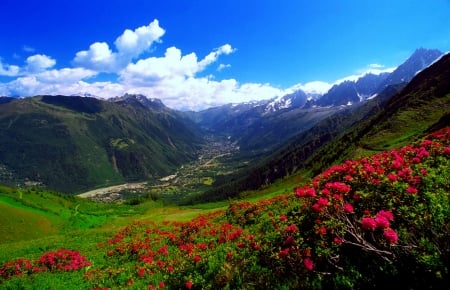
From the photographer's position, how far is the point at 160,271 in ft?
56.9

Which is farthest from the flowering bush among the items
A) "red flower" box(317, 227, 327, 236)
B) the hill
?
"red flower" box(317, 227, 327, 236)

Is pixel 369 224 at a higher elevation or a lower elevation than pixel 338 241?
higher

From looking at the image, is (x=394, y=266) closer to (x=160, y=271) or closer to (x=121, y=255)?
(x=160, y=271)

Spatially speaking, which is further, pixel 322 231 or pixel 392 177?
pixel 392 177

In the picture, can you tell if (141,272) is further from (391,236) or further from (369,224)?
(391,236)

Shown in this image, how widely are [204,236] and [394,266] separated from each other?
15223mm

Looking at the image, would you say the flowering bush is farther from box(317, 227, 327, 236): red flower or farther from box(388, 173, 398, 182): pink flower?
box(388, 173, 398, 182): pink flower

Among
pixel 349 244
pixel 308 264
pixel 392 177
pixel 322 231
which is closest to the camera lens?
pixel 308 264

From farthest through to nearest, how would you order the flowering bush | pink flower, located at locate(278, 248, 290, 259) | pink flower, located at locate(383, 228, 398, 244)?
the flowering bush → pink flower, located at locate(278, 248, 290, 259) → pink flower, located at locate(383, 228, 398, 244)

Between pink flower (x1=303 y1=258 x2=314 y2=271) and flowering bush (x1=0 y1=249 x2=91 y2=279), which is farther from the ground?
pink flower (x1=303 y1=258 x2=314 y2=271)

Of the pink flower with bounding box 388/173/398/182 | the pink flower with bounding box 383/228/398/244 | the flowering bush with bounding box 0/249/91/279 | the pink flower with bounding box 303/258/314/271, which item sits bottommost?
the flowering bush with bounding box 0/249/91/279

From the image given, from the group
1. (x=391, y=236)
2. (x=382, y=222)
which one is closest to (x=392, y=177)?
(x=382, y=222)

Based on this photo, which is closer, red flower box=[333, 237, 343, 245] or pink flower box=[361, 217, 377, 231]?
pink flower box=[361, 217, 377, 231]

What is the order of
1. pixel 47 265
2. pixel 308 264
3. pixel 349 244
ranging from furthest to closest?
pixel 47 265
pixel 349 244
pixel 308 264
